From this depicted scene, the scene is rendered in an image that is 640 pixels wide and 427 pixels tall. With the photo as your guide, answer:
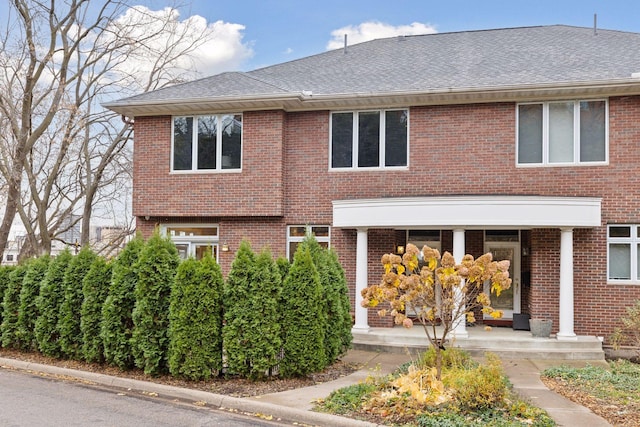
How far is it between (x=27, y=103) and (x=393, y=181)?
12116 millimetres

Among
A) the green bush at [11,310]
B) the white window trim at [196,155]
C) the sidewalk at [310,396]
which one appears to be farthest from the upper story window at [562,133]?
the green bush at [11,310]

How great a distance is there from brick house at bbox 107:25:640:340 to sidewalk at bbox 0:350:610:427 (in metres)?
2.48

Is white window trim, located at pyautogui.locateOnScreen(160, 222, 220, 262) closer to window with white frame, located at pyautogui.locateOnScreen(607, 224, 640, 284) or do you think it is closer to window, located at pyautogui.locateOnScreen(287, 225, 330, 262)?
window, located at pyautogui.locateOnScreen(287, 225, 330, 262)

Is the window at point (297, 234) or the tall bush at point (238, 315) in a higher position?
Answer: the window at point (297, 234)

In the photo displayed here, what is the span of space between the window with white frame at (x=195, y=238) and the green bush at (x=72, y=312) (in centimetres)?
438

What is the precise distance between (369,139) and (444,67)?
9.67 ft

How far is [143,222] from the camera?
49.5 feet

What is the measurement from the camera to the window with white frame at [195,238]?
14.7 m

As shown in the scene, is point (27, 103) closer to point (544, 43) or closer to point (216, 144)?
point (216, 144)

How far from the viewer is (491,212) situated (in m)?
11.7

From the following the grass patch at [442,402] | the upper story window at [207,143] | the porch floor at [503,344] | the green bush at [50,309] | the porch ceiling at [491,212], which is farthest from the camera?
the upper story window at [207,143]

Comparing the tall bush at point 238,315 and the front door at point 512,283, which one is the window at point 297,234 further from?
the tall bush at point 238,315

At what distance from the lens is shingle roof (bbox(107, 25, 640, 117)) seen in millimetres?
13133

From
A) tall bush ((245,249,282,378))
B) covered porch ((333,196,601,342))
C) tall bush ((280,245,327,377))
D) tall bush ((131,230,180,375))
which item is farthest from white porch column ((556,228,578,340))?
tall bush ((131,230,180,375))
